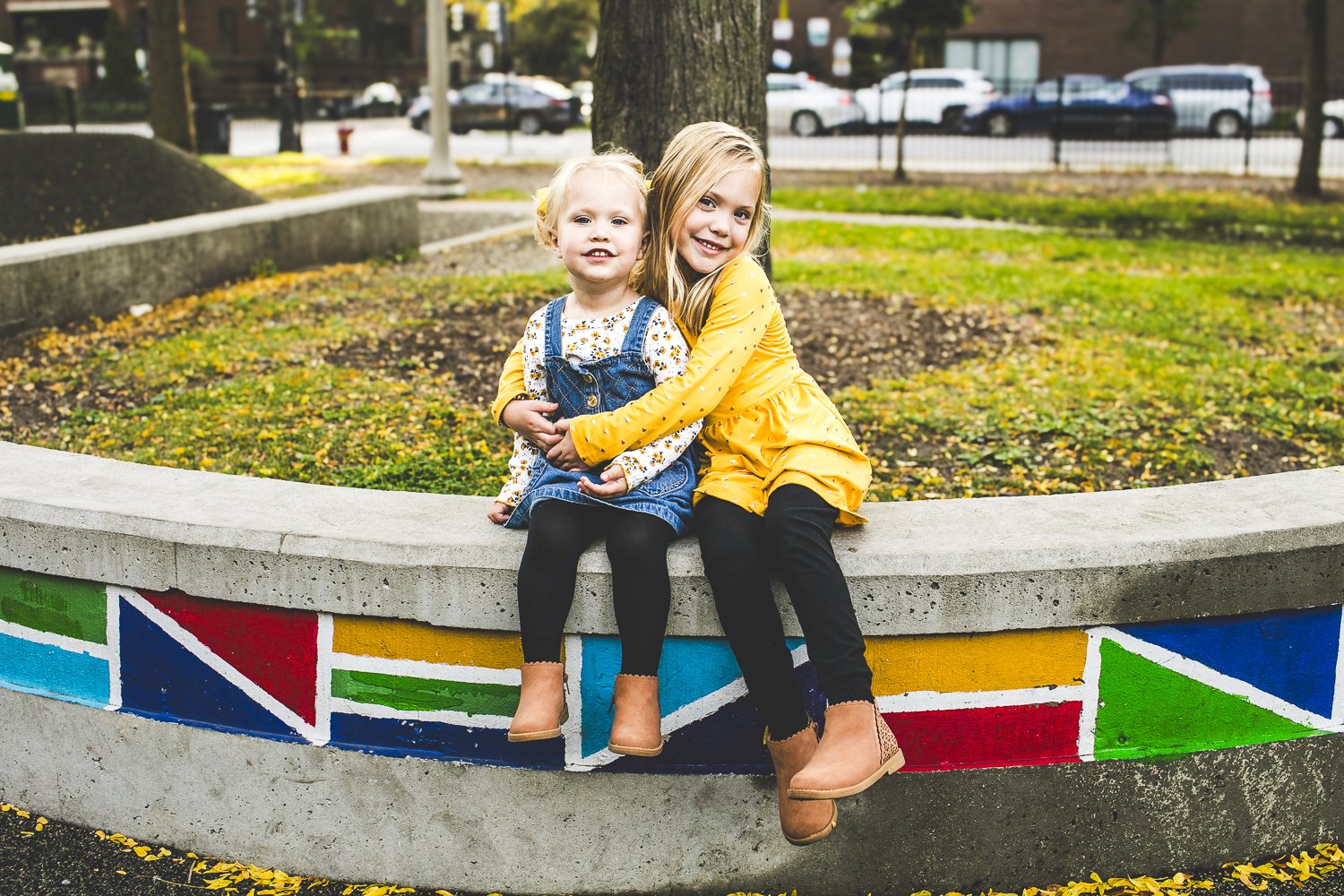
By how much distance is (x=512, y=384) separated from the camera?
9.90 ft

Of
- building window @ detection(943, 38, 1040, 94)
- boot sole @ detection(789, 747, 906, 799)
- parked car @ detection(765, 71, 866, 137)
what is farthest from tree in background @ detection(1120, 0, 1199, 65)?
boot sole @ detection(789, 747, 906, 799)

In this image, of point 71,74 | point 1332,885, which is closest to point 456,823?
point 1332,885

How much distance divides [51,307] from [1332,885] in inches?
238

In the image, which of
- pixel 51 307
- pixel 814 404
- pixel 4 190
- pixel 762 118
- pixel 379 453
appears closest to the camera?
pixel 814 404

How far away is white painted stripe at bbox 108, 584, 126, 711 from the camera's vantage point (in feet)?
9.41

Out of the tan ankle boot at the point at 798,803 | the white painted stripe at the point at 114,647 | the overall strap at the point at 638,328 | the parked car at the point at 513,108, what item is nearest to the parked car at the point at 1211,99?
the parked car at the point at 513,108

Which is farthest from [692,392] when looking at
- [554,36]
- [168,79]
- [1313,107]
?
[554,36]

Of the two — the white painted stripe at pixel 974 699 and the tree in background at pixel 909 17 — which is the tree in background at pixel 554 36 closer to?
the tree in background at pixel 909 17

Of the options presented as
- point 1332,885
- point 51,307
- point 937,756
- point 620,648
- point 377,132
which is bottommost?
point 1332,885

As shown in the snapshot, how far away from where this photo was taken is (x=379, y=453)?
4594 millimetres

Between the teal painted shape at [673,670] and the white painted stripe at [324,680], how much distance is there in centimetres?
54

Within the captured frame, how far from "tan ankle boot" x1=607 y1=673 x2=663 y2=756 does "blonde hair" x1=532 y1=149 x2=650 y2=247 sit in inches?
39.2

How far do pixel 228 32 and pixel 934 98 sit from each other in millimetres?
29435

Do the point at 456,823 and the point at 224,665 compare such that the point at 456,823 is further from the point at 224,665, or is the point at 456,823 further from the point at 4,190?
the point at 4,190
